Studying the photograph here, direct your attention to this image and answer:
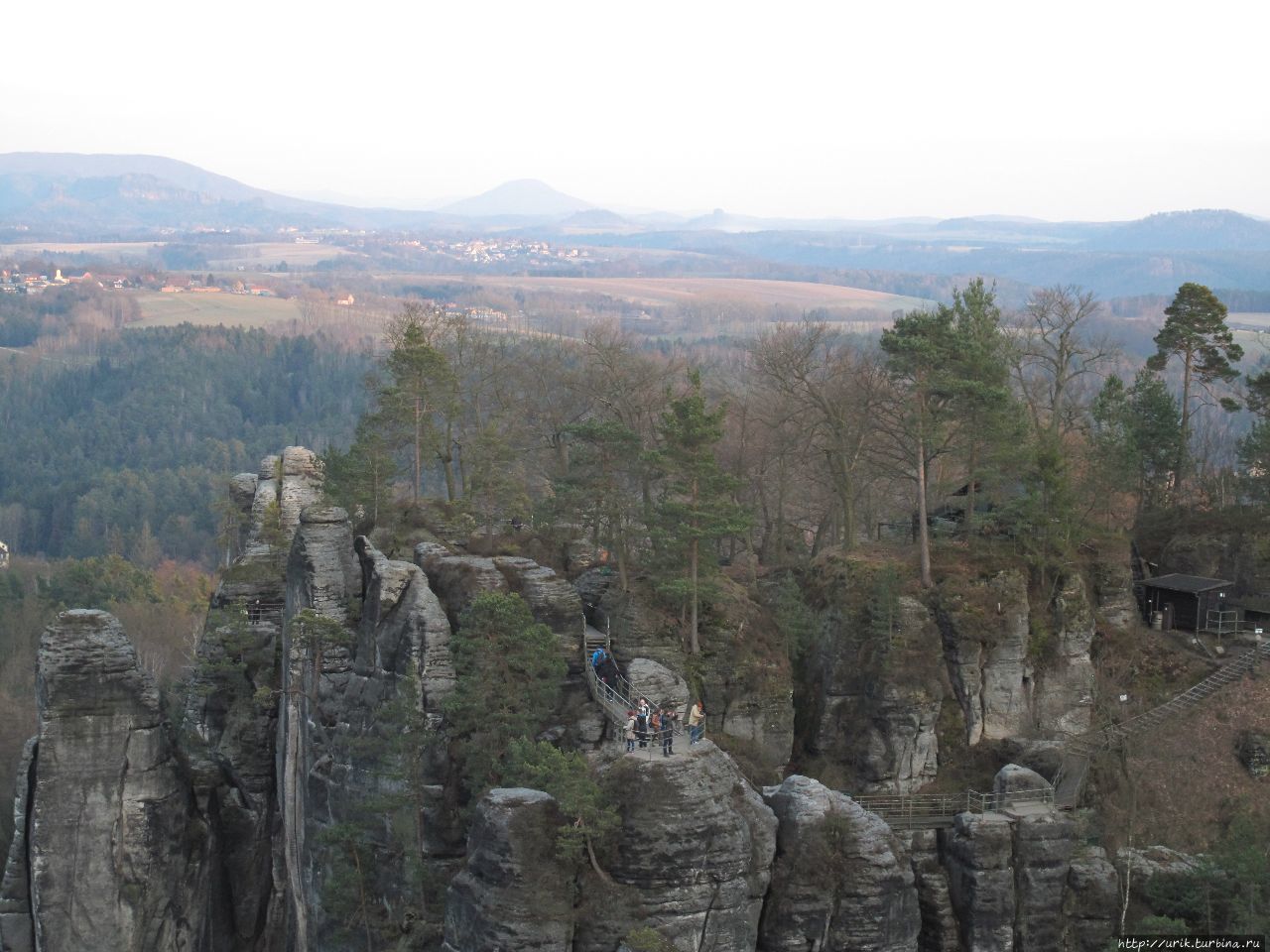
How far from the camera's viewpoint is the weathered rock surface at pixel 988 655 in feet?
126

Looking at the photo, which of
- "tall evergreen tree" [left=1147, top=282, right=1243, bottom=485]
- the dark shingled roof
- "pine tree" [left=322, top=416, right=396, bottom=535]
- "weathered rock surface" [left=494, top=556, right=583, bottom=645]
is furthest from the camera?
"tall evergreen tree" [left=1147, top=282, right=1243, bottom=485]

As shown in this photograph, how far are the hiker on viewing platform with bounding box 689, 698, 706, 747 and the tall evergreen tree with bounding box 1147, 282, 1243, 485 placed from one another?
20.8 m

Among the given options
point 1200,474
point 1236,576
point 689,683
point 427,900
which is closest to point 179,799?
point 427,900

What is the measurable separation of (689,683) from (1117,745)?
424 inches

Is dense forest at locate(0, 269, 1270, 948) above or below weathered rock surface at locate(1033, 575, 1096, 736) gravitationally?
above

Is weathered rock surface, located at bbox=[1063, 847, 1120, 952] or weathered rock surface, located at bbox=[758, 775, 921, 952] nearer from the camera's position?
weathered rock surface, located at bbox=[758, 775, 921, 952]

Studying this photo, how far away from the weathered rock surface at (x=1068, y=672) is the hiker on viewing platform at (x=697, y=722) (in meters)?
9.22

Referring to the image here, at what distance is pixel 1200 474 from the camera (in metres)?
51.6

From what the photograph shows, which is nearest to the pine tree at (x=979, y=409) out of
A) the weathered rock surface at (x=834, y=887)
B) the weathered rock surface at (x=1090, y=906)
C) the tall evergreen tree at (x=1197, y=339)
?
the tall evergreen tree at (x=1197, y=339)

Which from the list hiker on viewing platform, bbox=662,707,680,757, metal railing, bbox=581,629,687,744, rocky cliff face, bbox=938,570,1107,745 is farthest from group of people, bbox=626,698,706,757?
rocky cliff face, bbox=938,570,1107,745

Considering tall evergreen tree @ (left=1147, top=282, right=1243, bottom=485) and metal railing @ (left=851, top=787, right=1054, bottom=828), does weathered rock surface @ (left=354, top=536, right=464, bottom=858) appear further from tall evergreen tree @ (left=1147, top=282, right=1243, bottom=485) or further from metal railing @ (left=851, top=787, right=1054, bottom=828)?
tall evergreen tree @ (left=1147, top=282, right=1243, bottom=485)

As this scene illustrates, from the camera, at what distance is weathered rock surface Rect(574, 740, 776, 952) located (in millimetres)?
28375

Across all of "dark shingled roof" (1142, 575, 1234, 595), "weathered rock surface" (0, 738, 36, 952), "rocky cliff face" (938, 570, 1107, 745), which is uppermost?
"dark shingled roof" (1142, 575, 1234, 595)

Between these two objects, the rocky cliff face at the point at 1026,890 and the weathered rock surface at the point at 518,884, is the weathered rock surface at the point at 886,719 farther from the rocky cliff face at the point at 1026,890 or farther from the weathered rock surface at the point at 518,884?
the weathered rock surface at the point at 518,884
